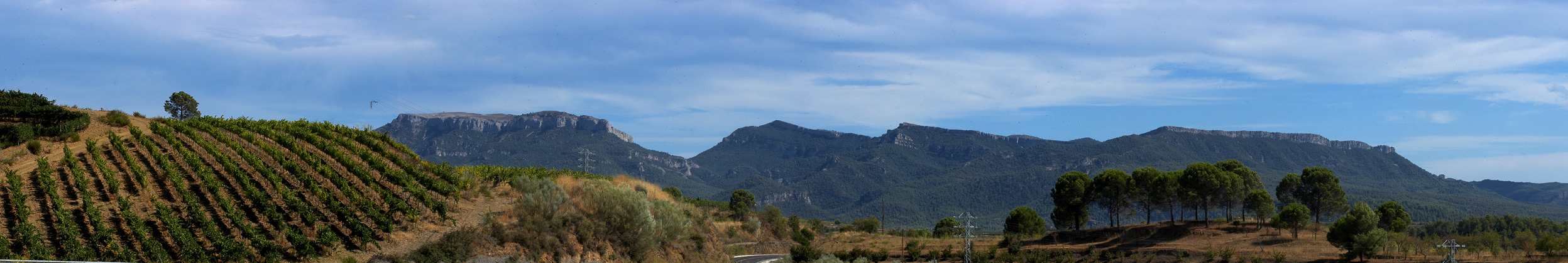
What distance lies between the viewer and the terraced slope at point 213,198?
68.1 feet

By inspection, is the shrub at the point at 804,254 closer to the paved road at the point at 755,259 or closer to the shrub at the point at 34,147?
the paved road at the point at 755,259

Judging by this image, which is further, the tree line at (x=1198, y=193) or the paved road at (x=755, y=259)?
the tree line at (x=1198, y=193)

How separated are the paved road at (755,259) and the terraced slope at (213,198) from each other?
14.9m

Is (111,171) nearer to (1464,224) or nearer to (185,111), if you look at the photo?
(185,111)

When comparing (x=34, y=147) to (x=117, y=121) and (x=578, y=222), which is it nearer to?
(x=117, y=121)

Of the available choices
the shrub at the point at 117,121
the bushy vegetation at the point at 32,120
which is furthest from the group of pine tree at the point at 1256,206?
the bushy vegetation at the point at 32,120

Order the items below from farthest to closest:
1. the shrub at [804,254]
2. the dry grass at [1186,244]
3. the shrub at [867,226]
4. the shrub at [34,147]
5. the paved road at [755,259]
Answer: the shrub at [867,226], the dry grass at [1186,244], the paved road at [755,259], the shrub at [804,254], the shrub at [34,147]

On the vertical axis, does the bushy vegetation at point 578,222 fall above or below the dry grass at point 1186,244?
above

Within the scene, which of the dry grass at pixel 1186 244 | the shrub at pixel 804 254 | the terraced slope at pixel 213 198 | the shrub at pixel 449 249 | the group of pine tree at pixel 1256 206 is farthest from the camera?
the dry grass at pixel 1186 244

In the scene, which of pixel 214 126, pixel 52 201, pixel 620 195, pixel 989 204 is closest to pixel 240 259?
pixel 52 201

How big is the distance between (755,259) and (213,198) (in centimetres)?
2398

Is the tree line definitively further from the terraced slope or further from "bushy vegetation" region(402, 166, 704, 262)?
the terraced slope

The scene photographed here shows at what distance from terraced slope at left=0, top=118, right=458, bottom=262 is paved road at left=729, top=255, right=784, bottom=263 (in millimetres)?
14928

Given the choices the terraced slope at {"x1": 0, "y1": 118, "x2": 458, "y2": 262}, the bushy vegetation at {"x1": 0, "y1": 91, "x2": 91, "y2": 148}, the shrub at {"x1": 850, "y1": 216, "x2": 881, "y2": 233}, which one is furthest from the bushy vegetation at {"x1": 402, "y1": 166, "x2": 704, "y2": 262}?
the shrub at {"x1": 850, "y1": 216, "x2": 881, "y2": 233}
